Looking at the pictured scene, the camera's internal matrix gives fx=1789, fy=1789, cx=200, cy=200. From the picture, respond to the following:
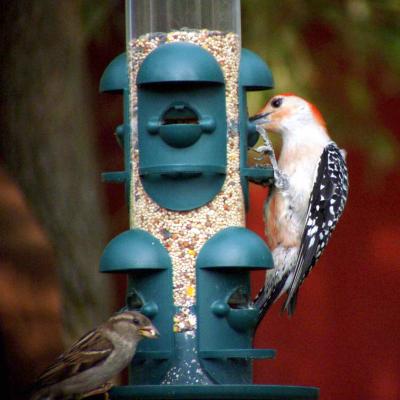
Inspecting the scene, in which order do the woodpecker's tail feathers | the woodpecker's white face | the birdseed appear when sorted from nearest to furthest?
1. the birdseed
2. the woodpecker's tail feathers
3. the woodpecker's white face

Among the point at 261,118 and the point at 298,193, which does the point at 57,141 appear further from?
the point at 298,193

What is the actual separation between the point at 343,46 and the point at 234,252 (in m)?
4.06

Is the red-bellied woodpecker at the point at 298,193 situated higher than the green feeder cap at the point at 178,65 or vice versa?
the green feeder cap at the point at 178,65

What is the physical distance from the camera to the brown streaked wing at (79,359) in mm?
7840

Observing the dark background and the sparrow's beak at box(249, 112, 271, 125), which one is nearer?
the sparrow's beak at box(249, 112, 271, 125)

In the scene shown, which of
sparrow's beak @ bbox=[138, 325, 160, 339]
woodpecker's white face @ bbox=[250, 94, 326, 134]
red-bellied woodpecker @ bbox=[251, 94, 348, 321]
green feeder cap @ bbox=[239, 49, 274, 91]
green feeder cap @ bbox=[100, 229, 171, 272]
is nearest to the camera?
sparrow's beak @ bbox=[138, 325, 160, 339]

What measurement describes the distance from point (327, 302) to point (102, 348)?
5.59m

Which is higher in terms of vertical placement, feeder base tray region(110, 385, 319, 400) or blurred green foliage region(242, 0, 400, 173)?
blurred green foliage region(242, 0, 400, 173)

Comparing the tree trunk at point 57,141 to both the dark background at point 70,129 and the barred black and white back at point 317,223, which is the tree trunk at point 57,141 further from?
the barred black and white back at point 317,223

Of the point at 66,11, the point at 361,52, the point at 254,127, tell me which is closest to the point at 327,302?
the point at 361,52

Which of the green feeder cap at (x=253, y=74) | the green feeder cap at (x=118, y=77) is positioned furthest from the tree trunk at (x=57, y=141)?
the green feeder cap at (x=253, y=74)

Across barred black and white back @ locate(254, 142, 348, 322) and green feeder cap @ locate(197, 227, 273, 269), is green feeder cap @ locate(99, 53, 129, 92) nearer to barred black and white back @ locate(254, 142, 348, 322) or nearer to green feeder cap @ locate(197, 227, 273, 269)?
green feeder cap @ locate(197, 227, 273, 269)

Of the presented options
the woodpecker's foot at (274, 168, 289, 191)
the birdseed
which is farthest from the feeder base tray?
the woodpecker's foot at (274, 168, 289, 191)

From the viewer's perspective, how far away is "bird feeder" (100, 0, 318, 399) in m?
7.94
